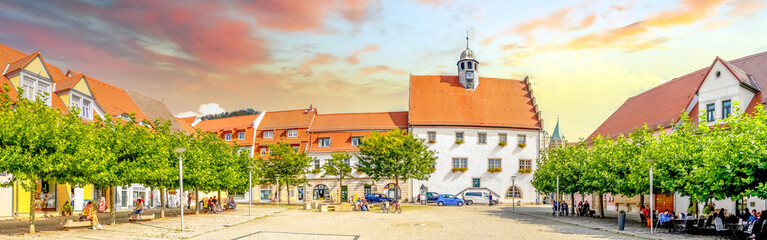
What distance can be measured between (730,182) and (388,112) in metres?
53.2

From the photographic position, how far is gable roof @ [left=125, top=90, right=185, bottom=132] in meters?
55.8

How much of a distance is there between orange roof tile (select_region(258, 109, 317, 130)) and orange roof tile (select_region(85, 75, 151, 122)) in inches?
848

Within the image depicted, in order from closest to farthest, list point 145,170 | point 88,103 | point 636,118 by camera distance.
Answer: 1. point 145,170
2. point 88,103
3. point 636,118

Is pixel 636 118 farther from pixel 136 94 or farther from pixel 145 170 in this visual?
pixel 136 94

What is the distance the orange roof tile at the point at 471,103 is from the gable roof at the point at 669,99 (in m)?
15.0

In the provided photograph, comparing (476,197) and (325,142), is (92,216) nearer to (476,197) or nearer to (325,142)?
(476,197)

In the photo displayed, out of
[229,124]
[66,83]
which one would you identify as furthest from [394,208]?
[229,124]

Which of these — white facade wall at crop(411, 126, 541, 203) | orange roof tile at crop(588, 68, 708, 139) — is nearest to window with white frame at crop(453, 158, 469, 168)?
white facade wall at crop(411, 126, 541, 203)

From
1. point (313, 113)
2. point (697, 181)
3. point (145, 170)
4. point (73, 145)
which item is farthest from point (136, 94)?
point (697, 181)

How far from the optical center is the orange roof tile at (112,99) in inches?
1869

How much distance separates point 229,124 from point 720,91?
58.1 metres

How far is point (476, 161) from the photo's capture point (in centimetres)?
6769

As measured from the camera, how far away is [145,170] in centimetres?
2697

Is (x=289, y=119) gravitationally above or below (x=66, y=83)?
below
